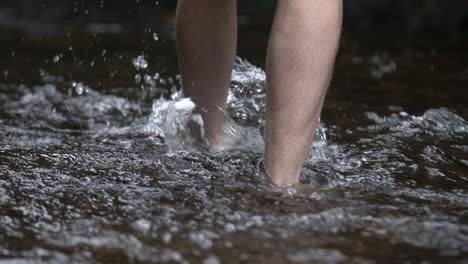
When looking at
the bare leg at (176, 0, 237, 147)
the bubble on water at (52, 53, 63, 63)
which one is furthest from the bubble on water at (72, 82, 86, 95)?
the bare leg at (176, 0, 237, 147)

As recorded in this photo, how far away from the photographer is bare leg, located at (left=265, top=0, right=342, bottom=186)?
171 centimetres


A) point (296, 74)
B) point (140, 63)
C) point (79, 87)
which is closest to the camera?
point (296, 74)

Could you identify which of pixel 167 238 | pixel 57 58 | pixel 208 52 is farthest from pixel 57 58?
pixel 167 238

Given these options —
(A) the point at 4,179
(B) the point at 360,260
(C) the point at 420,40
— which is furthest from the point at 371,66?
(B) the point at 360,260

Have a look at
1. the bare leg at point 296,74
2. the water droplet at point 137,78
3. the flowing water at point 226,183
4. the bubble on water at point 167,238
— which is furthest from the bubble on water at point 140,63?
the bubble on water at point 167,238

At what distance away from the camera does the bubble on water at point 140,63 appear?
3629mm

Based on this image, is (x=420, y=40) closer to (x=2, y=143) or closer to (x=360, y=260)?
(x=2, y=143)

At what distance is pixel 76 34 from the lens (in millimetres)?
4816

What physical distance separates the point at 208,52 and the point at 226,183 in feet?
1.77

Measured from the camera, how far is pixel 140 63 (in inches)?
145

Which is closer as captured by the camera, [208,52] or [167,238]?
[167,238]

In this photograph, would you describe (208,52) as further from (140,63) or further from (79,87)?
(140,63)

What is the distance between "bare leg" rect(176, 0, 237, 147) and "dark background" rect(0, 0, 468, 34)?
2.86 meters

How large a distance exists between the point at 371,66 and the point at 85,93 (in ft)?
4.59
